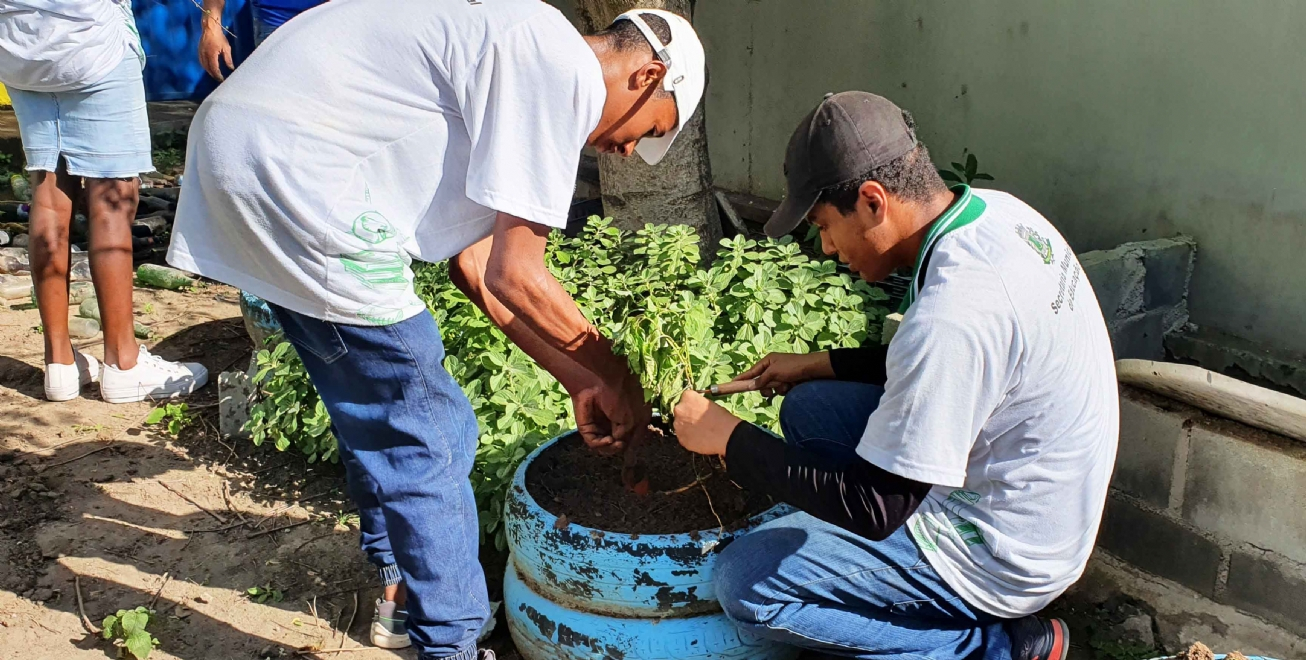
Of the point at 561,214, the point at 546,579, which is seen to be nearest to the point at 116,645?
the point at 546,579

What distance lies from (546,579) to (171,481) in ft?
6.60

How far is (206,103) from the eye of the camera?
2.21 metres

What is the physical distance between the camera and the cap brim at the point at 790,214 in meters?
2.13

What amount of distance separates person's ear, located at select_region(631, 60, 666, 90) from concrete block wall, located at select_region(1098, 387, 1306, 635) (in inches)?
67.7

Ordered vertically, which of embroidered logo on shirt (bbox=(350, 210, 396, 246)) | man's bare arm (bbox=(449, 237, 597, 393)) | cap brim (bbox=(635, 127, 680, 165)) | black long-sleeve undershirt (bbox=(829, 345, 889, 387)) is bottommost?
black long-sleeve undershirt (bbox=(829, 345, 889, 387))

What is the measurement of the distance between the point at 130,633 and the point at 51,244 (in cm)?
206

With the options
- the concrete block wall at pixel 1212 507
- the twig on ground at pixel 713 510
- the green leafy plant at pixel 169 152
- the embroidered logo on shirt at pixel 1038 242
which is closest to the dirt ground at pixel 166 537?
the twig on ground at pixel 713 510

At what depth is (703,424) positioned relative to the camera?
2336mm

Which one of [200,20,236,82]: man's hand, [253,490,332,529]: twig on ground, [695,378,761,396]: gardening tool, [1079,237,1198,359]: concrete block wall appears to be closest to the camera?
[695,378,761,396]: gardening tool

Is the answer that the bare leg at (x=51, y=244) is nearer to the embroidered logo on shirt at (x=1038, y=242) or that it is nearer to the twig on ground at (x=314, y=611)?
the twig on ground at (x=314, y=611)

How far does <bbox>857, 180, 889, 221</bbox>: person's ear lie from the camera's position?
2.04m

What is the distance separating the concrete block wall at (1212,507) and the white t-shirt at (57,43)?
3878mm

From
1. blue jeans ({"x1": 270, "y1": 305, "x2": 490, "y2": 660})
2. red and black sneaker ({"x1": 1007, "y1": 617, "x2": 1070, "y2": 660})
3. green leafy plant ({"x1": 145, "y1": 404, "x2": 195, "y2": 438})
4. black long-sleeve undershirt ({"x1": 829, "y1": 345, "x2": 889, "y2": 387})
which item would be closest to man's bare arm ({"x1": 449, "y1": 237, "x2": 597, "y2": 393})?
blue jeans ({"x1": 270, "y1": 305, "x2": 490, "y2": 660})

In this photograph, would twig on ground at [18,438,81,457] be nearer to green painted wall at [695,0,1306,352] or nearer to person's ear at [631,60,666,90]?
person's ear at [631,60,666,90]
